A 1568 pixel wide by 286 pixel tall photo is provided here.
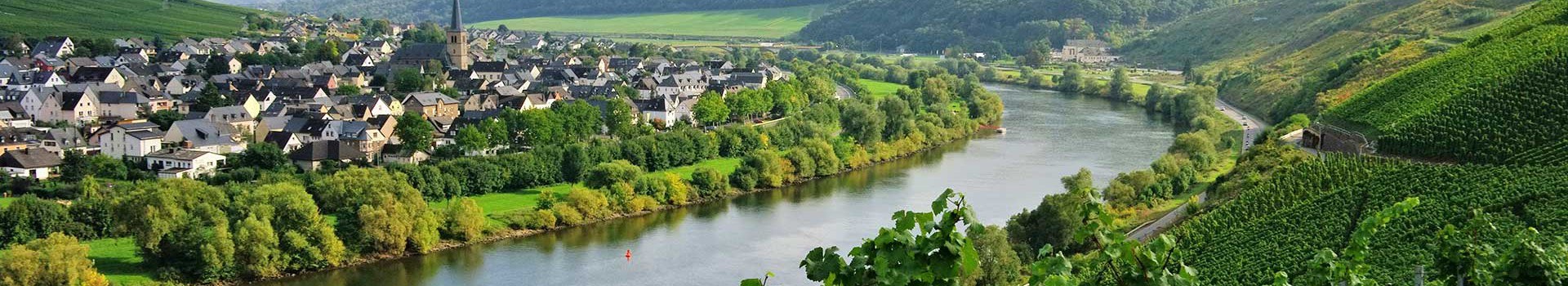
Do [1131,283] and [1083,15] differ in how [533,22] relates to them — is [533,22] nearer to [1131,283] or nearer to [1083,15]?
[1083,15]

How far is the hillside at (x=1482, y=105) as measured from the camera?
680 inches

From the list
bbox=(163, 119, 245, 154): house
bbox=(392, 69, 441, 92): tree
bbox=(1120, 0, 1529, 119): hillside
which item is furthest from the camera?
bbox=(392, 69, 441, 92): tree

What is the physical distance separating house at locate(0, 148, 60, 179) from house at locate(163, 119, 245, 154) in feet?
9.06

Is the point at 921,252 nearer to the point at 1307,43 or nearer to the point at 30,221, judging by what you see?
the point at 30,221

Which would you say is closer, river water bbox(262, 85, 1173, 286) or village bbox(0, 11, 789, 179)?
river water bbox(262, 85, 1173, 286)

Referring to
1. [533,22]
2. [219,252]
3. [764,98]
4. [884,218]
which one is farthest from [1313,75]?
[533,22]

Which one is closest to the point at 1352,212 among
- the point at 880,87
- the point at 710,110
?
the point at 710,110

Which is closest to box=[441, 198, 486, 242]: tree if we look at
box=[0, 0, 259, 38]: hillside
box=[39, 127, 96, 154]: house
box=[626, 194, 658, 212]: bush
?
box=[626, 194, 658, 212]: bush

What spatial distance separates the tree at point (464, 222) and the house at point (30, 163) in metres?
7.66

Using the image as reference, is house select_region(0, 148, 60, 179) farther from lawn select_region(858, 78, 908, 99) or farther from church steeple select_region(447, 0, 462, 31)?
lawn select_region(858, 78, 908, 99)

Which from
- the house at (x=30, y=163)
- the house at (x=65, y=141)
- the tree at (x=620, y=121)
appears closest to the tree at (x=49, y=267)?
the house at (x=30, y=163)

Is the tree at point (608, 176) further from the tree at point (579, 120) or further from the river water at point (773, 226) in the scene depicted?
the tree at point (579, 120)

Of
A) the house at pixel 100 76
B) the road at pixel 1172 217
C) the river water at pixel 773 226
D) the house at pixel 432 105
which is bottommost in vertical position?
the river water at pixel 773 226

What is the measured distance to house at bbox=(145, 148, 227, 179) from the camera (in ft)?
76.9
